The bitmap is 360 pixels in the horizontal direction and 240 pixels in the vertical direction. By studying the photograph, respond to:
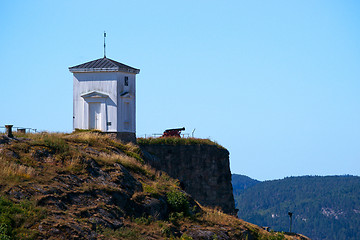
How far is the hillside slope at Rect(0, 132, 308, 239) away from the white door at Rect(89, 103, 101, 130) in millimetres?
9671

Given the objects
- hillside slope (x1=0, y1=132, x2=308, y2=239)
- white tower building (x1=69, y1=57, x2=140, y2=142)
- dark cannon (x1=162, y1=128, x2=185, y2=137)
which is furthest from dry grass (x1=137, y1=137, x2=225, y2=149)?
hillside slope (x1=0, y1=132, x2=308, y2=239)

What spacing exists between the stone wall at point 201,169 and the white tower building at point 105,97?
19.6 feet

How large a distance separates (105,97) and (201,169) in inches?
513

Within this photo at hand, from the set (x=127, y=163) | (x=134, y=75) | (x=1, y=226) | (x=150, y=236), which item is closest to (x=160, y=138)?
(x=134, y=75)

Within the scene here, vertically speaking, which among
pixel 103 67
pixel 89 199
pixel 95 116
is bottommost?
pixel 89 199

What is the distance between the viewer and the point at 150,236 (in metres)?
27.1

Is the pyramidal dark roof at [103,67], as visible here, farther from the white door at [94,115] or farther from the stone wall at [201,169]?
the stone wall at [201,169]

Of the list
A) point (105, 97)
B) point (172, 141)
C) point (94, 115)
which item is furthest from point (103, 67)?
point (172, 141)

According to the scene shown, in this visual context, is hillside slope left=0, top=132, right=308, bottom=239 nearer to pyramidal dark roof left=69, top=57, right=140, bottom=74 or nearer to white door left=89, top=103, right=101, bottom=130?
white door left=89, top=103, right=101, bottom=130

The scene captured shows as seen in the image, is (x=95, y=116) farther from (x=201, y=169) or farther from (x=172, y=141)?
(x=201, y=169)

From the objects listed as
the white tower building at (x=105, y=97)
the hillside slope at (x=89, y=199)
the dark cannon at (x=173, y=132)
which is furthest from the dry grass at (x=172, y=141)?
the hillside slope at (x=89, y=199)

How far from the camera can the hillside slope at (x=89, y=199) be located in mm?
24344

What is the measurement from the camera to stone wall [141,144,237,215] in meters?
51.9

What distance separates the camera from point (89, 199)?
27.8 m
